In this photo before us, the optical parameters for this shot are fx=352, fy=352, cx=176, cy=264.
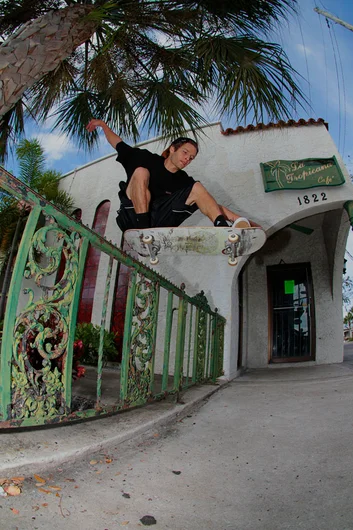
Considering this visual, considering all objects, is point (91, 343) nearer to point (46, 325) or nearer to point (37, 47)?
point (46, 325)

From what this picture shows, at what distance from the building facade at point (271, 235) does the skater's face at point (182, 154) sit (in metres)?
1.36

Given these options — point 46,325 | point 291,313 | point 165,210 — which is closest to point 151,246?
point 165,210

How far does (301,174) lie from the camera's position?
6.53 metres

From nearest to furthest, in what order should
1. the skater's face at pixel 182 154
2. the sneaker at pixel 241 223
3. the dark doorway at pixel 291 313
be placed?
the sneaker at pixel 241 223 < the skater's face at pixel 182 154 < the dark doorway at pixel 291 313

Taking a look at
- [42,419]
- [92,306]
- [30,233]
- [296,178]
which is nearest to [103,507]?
[42,419]

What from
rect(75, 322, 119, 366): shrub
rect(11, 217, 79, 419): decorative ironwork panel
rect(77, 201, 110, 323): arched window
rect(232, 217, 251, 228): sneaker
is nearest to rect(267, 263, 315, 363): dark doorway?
rect(75, 322, 119, 366): shrub

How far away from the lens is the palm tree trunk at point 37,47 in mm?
2998

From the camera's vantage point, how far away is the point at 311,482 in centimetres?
182

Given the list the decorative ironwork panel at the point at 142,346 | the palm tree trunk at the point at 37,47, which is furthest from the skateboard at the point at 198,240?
the palm tree trunk at the point at 37,47

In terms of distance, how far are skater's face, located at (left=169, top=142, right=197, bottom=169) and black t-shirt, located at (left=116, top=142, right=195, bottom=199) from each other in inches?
4.8

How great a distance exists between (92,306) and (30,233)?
6424mm

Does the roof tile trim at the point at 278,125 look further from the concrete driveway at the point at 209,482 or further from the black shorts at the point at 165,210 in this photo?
the concrete driveway at the point at 209,482

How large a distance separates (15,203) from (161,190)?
5068mm

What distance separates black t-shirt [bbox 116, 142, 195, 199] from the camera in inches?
161
